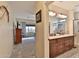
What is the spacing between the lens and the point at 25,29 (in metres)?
15.6

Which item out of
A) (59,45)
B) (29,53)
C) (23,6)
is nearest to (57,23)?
(59,45)

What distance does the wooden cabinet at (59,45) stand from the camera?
15.1ft

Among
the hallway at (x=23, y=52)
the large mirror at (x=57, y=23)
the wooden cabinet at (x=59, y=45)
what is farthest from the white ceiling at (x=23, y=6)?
the hallway at (x=23, y=52)

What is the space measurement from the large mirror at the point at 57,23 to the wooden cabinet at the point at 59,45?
27.5 inches

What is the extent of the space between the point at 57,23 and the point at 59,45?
201 centimetres

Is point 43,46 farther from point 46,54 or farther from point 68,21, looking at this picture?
point 68,21

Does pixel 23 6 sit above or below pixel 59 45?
above

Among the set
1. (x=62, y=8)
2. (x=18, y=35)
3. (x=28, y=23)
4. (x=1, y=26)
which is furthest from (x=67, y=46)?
(x=28, y=23)

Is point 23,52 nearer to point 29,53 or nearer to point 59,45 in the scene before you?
point 29,53

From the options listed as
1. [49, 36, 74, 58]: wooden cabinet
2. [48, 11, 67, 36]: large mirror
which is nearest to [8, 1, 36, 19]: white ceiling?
[48, 11, 67, 36]: large mirror

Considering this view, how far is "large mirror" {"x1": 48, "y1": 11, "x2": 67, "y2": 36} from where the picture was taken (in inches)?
244

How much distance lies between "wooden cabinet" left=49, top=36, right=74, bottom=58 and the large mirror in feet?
2.29

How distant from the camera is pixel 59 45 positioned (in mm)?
5270

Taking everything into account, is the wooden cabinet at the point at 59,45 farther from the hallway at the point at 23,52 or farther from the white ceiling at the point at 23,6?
the white ceiling at the point at 23,6
